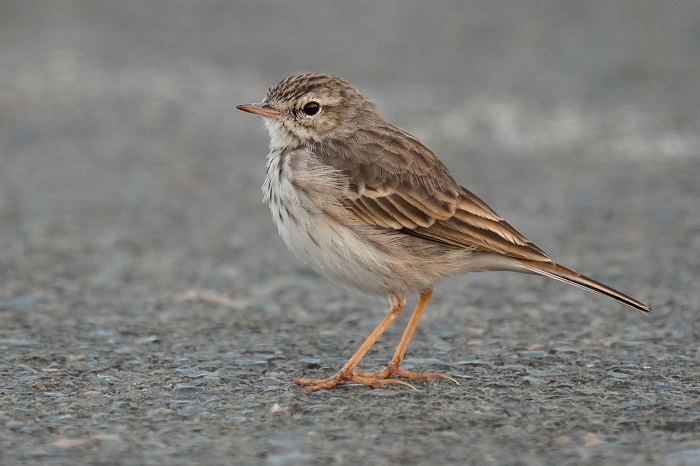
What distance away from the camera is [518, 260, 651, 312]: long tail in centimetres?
568

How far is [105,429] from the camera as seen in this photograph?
4.95 meters

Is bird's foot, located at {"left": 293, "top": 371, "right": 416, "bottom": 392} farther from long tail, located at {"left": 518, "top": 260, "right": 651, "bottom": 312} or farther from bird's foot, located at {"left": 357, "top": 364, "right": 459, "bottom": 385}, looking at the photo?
long tail, located at {"left": 518, "top": 260, "right": 651, "bottom": 312}

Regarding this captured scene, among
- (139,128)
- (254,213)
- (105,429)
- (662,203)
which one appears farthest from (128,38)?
(105,429)

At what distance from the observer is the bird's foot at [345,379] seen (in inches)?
222

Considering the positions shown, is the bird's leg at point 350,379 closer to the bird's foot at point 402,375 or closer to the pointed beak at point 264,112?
the bird's foot at point 402,375

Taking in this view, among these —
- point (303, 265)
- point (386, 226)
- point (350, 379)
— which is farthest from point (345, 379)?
point (303, 265)

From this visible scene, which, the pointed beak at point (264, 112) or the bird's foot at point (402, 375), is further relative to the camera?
the pointed beak at point (264, 112)

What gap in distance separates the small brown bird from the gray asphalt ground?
49cm

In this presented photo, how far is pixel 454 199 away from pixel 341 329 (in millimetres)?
1305

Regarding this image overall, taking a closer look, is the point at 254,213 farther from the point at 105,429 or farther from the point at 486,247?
the point at 105,429

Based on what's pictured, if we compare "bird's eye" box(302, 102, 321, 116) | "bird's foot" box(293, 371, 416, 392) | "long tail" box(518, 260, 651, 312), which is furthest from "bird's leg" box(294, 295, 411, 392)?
"bird's eye" box(302, 102, 321, 116)

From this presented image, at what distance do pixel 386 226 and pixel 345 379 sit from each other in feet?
2.71

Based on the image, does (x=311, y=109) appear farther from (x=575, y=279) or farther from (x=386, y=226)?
(x=575, y=279)

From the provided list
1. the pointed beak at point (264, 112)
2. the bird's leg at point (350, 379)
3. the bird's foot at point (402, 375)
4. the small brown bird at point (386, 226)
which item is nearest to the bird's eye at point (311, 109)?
the pointed beak at point (264, 112)
